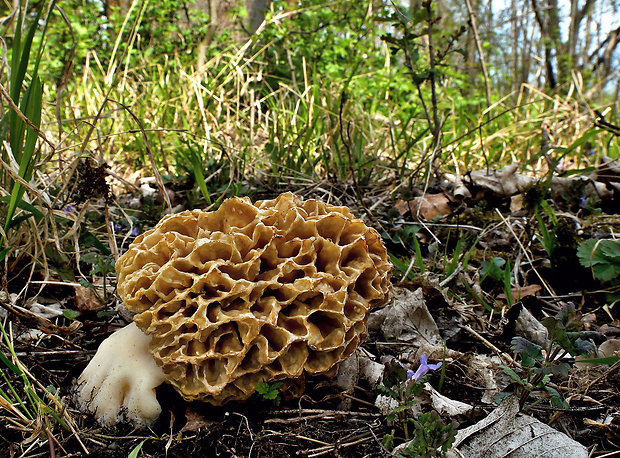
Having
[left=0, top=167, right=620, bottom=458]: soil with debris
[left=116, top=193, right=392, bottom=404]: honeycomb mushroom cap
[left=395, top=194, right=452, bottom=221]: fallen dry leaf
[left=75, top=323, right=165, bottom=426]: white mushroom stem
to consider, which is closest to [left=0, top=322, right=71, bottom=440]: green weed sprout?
[left=0, top=167, right=620, bottom=458]: soil with debris

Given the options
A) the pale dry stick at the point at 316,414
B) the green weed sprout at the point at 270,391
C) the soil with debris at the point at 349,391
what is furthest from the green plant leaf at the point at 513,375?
the green weed sprout at the point at 270,391

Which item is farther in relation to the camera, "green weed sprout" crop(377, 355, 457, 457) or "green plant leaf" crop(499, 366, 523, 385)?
"green plant leaf" crop(499, 366, 523, 385)

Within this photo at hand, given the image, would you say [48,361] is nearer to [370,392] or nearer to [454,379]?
[370,392]

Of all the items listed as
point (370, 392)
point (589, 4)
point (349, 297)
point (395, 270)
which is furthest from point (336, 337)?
point (589, 4)

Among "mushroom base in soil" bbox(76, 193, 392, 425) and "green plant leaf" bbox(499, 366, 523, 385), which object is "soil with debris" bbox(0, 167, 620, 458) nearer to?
"mushroom base in soil" bbox(76, 193, 392, 425)

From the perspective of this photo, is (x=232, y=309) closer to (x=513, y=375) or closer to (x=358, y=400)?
(x=358, y=400)

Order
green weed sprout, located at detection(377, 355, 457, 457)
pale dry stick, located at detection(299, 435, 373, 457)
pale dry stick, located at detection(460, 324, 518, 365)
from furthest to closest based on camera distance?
pale dry stick, located at detection(460, 324, 518, 365), pale dry stick, located at detection(299, 435, 373, 457), green weed sprout, located at detection(377, 355, 457, 457)

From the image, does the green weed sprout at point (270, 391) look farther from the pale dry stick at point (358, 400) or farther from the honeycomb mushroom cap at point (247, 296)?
the pale dry stick at point (358, 400)
